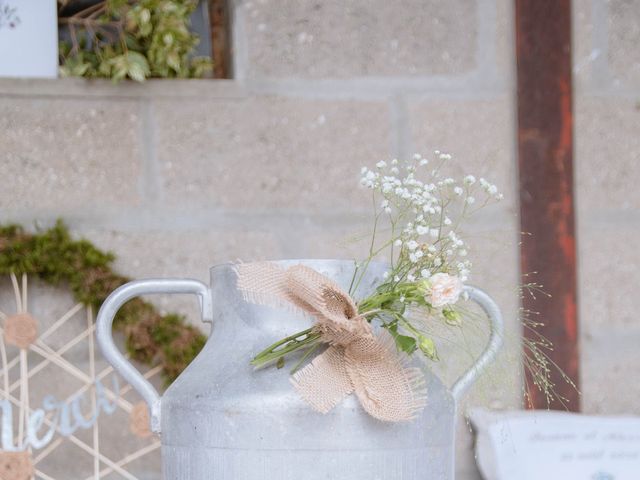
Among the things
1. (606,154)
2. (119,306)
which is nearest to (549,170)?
(606,154)

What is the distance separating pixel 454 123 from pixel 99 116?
50 cm

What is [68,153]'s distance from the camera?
1389 mm

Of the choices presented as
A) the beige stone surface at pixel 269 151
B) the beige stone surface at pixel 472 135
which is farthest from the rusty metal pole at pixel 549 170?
the beige stone surface at pixel 269 151

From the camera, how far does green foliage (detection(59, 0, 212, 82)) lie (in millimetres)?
1393

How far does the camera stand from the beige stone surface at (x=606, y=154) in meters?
1.56

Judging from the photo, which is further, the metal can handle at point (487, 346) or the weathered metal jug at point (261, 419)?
the metal can handle at point (487, 346)

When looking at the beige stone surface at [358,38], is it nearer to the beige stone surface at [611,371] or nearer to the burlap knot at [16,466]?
the beige stone surface at [611,371]

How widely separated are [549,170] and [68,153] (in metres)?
0.67

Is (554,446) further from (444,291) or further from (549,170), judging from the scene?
(444,291)

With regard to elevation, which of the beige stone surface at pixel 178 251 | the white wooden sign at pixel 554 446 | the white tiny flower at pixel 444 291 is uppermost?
the white tiny flower at pixel 444 291

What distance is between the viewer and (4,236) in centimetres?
132

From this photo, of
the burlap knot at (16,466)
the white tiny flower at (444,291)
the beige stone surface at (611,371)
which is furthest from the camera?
the beige stone surface at (611,371)

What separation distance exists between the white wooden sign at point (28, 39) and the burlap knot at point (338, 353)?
633mm

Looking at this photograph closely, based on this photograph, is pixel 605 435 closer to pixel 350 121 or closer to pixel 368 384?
pixel 350 121
